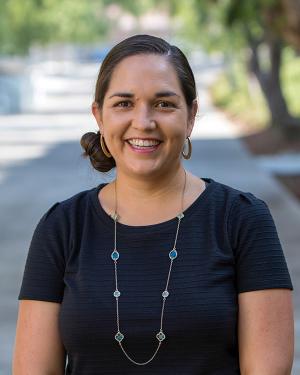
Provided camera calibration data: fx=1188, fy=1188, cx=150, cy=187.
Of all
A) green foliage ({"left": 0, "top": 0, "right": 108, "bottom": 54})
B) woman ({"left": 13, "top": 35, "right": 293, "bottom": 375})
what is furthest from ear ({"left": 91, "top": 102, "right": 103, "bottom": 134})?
green foliage ({"left": 0, "top": 0, "right": 108, "bottom": 54})

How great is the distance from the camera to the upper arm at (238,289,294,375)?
2.60m

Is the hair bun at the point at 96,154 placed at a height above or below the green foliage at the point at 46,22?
below

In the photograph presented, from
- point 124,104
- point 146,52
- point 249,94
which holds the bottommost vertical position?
point 124,104

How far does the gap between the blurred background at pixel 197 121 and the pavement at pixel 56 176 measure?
19 mm

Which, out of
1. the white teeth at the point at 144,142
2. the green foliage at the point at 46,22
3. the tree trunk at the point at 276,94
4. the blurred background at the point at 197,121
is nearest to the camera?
the white teeth at the point at 144,142

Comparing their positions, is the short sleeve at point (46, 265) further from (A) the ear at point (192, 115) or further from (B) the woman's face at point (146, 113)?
(A) the ear at point (192, 115)

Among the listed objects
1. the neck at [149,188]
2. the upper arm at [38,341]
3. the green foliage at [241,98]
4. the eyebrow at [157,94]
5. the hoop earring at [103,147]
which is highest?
the green foliage at [241,98]

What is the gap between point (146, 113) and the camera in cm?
267

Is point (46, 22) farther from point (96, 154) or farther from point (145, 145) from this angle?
point (145, 145)

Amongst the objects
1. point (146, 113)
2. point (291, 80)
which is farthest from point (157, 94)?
point (291, 80)

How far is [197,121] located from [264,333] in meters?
0.91

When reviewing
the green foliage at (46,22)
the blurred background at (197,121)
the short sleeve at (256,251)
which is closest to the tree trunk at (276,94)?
the blurred background at (197,121)

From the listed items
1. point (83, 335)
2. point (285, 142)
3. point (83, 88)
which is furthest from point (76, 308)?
point (83, 88)

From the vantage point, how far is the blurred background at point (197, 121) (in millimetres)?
13689
